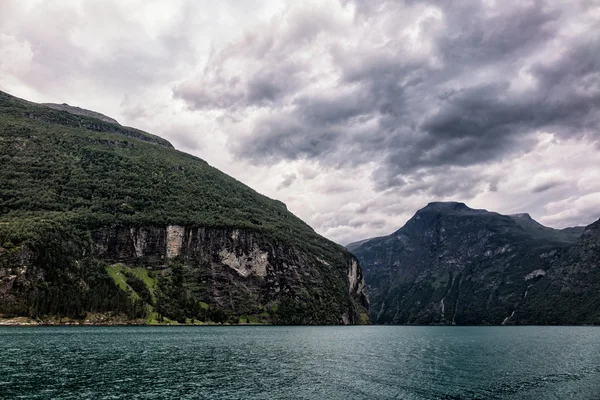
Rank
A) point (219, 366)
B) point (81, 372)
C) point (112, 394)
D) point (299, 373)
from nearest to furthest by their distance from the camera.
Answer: point (112, 394)
point (81, 372)
point (299, 373)
point (219, 366)

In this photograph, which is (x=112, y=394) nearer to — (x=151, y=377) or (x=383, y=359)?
(x=151, y=377)

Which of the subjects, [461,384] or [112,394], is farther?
[461,384]

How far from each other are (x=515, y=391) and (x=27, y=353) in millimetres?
79326

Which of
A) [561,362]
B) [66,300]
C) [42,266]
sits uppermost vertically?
[42,266]

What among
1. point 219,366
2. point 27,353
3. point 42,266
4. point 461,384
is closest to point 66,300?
point 42,266

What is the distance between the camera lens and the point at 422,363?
84.7 meters

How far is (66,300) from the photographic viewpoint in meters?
193

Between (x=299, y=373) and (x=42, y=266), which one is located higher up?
(x=42, y=266)

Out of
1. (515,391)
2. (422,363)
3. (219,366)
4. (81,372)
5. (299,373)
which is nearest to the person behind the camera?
(515,391)

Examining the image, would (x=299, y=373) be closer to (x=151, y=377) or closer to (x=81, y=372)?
(x=151, y=377)

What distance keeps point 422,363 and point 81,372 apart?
5902 cm

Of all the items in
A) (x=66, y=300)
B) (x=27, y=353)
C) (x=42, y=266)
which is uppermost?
(x=42, y=266)

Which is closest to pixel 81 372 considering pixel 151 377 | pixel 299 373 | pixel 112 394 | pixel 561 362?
pixel 151 377

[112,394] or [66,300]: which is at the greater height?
[66,300]
